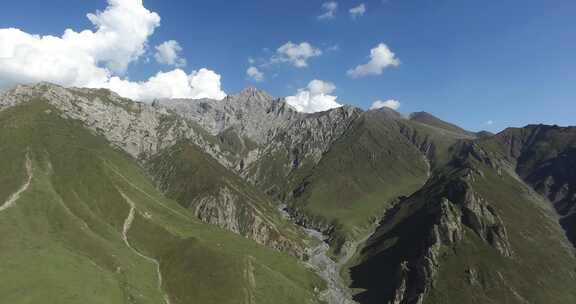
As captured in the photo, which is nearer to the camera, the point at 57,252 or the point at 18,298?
the point at 18,298

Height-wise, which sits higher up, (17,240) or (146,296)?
(17,240)

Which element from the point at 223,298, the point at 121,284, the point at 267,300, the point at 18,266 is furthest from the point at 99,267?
the point at 267,300

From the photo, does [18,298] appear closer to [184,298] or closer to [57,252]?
[57,252]

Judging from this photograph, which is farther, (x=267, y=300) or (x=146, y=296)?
(x=267, y=300)

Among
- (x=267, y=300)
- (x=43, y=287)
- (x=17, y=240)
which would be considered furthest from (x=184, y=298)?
(x=17, y=240)

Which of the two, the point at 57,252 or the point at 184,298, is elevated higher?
the point at 57,252

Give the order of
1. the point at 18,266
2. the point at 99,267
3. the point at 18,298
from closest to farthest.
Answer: the point at 18,298
the point at 18,266
the point at 99,267

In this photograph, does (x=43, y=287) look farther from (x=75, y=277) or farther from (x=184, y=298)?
(x=184, y=298)

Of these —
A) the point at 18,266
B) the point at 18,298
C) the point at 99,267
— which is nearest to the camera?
the point at 18,298
